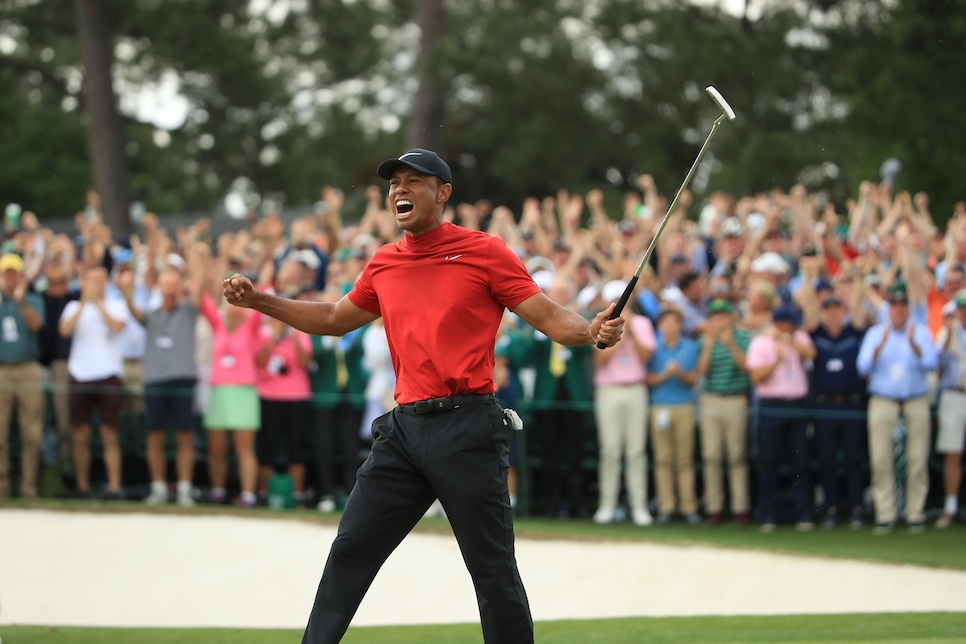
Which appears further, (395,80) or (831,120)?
(395,80)

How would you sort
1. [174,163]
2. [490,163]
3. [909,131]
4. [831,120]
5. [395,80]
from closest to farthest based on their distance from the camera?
[909,131] → [831,120] → [490,163] → [174,163] → [395,80]

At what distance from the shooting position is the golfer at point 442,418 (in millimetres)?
6113

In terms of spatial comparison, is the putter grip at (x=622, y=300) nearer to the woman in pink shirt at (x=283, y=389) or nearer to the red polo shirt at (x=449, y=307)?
the red polo shirt at (x=449, y=307)

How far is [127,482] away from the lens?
556 inches

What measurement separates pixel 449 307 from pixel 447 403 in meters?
0.42

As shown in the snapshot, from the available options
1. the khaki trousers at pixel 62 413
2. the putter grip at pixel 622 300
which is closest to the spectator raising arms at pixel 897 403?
the putter grip at pixel 622 300

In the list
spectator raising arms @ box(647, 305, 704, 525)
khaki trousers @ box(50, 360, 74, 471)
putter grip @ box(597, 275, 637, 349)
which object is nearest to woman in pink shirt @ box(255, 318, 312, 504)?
khaki trousers @ box(50, 360, 74, 471)

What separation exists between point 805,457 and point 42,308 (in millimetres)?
7400

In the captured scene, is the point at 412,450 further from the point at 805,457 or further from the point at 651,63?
the point at 651,63

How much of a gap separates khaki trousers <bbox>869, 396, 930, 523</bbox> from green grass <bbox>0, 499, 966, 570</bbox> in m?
0.24

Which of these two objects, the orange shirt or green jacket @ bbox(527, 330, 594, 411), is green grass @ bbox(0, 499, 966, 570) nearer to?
green jacket @ bbox(527, 330, 594, 411)

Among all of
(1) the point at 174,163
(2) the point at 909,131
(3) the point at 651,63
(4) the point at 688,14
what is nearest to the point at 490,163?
(3) the point at 651,63

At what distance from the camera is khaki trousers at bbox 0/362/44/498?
13562 mm

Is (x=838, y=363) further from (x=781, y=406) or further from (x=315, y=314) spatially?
(x=315, y=314)
